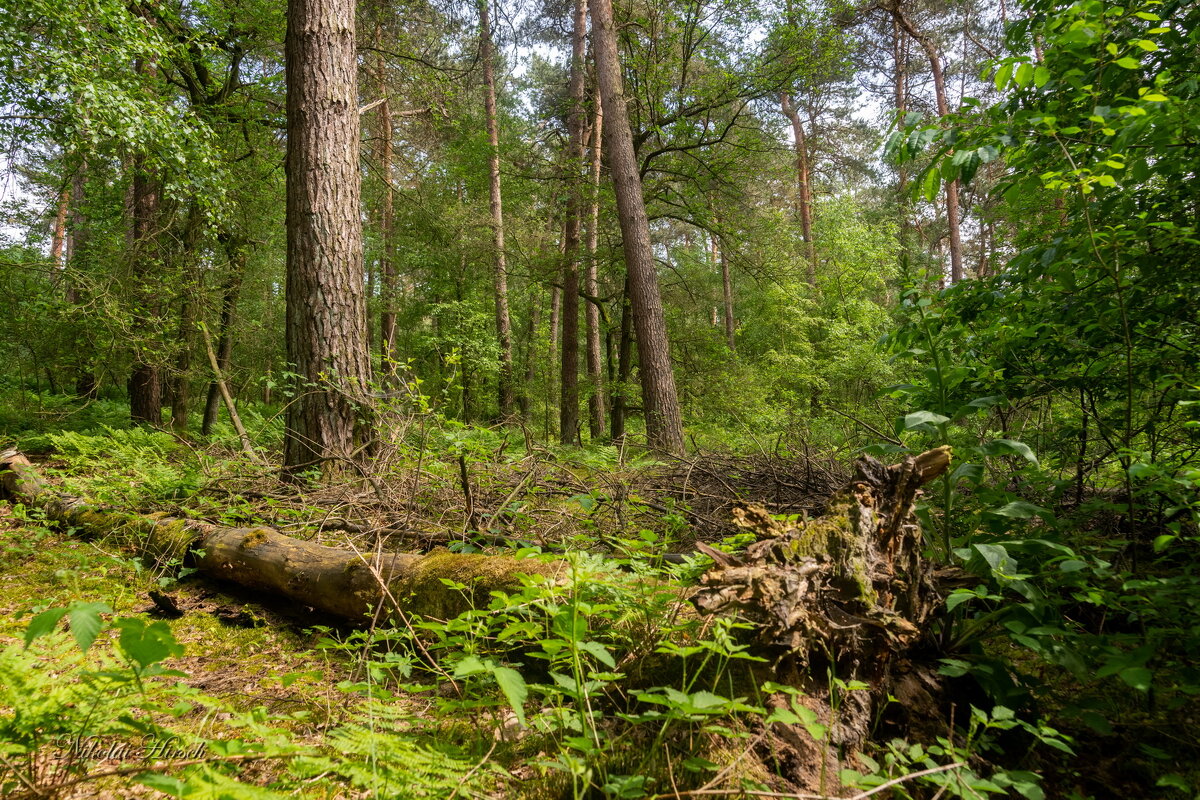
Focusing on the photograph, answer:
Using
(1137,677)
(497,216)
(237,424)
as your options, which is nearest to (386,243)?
(497,216)

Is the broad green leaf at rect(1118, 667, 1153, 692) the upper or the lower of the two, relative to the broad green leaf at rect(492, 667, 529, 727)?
lower

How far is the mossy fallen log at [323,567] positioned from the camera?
8.16ft

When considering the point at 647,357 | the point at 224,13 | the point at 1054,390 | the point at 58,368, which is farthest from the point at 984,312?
the point at 58,368

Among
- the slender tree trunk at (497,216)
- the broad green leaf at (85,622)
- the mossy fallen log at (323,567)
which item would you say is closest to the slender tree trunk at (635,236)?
the mossy fallen log at (323,567)

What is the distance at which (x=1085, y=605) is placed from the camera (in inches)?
94.3

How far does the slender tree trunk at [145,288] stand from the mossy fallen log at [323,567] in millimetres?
3741

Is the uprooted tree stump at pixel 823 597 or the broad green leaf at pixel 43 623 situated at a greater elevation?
the broad green leaf at pixel 43 623

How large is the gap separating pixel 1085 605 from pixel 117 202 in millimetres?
13467

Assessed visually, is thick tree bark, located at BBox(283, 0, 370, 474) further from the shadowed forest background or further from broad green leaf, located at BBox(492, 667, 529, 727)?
broad green leaf, located at BBox(492, 667, 529, 727)

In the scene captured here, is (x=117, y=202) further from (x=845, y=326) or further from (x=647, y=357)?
(x=845, y=326)

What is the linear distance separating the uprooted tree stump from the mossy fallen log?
10 mm

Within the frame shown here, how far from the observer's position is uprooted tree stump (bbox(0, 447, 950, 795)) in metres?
1.57

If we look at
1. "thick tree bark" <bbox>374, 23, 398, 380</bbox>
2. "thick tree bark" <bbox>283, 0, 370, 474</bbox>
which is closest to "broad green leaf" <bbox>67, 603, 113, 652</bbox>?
"thick tree bark" <bbox>283, 0, 370, 474</bbox>

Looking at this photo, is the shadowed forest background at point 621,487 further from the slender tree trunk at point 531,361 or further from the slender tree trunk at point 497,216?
the slender tree trunk at point 531,361
